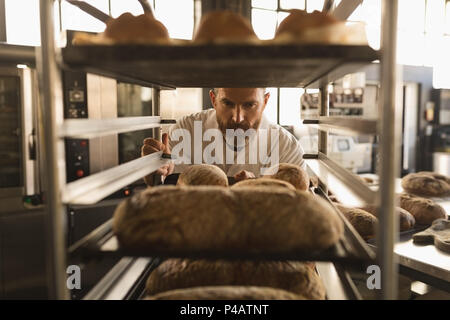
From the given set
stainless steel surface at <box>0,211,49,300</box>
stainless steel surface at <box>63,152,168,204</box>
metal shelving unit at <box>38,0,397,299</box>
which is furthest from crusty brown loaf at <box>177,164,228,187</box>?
stainless steel surface at <box>0,211,49,300</box>

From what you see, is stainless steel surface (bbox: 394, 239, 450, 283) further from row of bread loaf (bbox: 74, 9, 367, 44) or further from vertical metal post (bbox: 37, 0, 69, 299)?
vertical metal post (bbox: 37, 0, 69, 299)

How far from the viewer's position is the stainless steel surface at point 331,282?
0.99 m

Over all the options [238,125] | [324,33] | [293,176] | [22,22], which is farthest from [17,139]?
[324,33]

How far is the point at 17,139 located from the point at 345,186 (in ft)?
8.06

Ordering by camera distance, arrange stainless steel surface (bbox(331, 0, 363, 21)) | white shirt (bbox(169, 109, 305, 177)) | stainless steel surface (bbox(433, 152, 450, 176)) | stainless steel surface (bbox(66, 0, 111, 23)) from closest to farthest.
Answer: stainless steel surface (bbox(66, 0, 111, 23))
stainless steel surface (bbox(331, 0, 363, 21))
white shirt (bbox(169, 109, 305, 177))
stainless steel surface (bbox(433, 152, 450, 176))

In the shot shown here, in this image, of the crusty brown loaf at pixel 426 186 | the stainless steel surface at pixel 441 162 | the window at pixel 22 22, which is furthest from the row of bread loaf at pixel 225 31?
the stainless steel surface at pixel 441 162

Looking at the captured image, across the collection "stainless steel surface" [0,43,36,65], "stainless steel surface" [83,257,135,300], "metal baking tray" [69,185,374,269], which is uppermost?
"stainless steel surface" [0,43,36,65]

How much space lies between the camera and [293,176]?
4.58ft

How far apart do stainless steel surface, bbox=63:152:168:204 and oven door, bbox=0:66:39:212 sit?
1622 millimetres

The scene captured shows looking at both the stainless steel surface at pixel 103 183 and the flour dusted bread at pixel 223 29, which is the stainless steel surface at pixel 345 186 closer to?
the flour dusted bread at pixel 223 29

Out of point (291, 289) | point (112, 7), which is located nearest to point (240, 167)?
point (291, 289)

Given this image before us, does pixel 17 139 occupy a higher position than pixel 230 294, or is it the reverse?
pixel 17 139

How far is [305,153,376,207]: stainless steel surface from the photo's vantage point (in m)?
0.79

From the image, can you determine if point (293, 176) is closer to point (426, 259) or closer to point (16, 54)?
point (426, 259)
